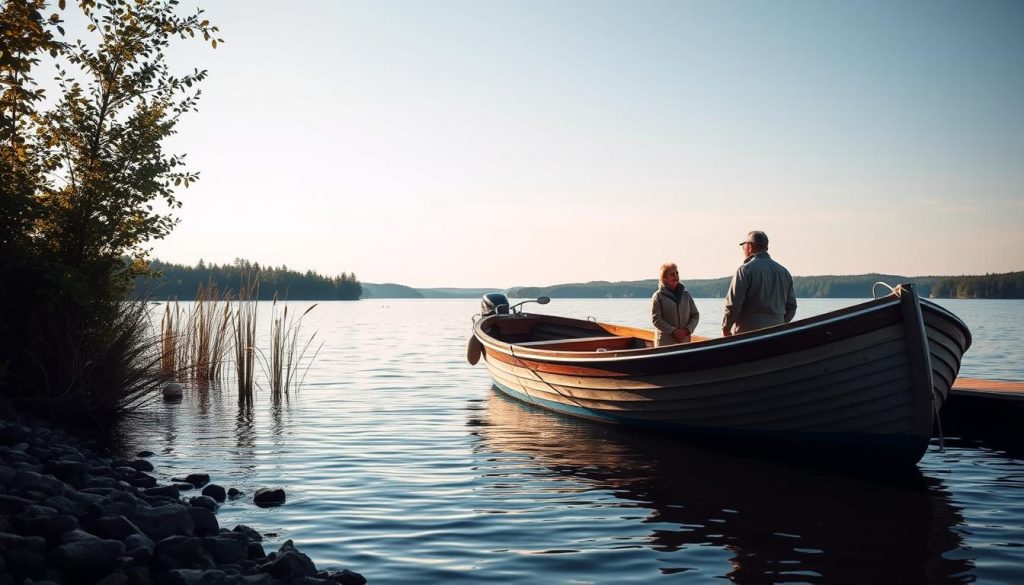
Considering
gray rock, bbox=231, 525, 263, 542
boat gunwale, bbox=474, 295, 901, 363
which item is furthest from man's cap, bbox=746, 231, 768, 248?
gray rock, bbox=231, 525, 263, 542

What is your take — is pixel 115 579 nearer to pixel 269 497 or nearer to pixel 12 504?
pixel 12 504

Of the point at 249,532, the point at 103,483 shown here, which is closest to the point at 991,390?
the point at 249,532

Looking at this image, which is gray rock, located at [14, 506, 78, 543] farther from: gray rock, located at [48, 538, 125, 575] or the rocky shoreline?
gray rock, located at [48, 538, 125, 575]

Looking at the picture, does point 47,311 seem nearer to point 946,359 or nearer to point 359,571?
point 359,571

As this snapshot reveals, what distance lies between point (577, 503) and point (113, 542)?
4.05m

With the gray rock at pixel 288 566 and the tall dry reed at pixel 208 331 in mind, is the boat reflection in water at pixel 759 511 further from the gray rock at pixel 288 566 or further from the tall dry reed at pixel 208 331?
the tall dry reed at pixel 208 331

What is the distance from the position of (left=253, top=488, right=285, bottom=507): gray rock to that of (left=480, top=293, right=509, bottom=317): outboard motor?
1017 cm

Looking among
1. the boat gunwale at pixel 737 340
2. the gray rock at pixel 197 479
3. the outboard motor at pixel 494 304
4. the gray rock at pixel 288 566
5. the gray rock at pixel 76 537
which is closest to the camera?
the gray rock at pixel 76 537

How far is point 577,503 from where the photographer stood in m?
7.30

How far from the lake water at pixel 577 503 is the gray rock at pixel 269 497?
0.61 feet

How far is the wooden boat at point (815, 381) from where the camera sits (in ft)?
25.5

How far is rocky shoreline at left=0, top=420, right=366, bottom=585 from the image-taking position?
418 cm

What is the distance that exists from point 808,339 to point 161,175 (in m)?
8.61

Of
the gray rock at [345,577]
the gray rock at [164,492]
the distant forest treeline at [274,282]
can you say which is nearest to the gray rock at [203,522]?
the gray rock at [345,577]
